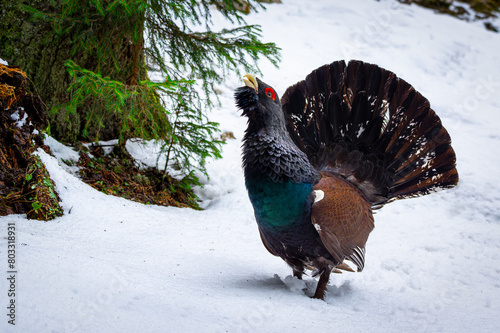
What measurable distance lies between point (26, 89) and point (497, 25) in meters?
15.5

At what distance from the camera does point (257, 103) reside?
305 centimetres

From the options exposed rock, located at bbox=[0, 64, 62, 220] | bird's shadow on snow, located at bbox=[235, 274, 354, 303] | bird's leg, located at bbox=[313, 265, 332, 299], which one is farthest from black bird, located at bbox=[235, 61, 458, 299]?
exposed rock, located at bbox=[0, 64, 62, 220]

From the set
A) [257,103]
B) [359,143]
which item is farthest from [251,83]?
[359,143]

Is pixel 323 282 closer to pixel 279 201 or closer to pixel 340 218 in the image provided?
pixel 340 218

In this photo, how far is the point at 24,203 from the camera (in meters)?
3.17

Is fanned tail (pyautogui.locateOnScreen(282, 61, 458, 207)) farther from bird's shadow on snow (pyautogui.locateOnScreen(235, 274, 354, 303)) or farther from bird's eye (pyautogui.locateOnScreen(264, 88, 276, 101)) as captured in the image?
bird's shadow on snow (pyautogui.locateOnScreen(235, 274, 354, 303))

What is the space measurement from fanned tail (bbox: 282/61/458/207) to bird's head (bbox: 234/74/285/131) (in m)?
0.91

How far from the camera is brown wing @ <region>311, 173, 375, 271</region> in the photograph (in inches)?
117

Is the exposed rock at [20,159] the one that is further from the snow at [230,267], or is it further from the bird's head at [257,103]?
the bird's head at [257,103]

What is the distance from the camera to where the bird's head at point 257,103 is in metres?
3.04

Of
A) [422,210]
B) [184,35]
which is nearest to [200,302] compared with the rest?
[184,35]

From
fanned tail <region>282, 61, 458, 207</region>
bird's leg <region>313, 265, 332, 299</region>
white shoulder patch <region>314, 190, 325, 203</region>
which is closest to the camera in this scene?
white shoulder patch <region>314, 190, 325, 203</region>

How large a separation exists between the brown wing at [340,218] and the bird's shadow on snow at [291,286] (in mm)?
261

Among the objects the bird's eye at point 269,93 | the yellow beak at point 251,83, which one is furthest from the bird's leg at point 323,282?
the yellow beak at point 251,83
